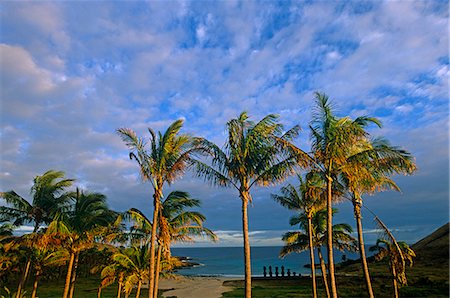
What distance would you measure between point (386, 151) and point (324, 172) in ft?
9.50

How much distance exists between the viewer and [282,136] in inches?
619

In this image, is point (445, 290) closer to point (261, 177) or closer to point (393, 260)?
point (393, 260)

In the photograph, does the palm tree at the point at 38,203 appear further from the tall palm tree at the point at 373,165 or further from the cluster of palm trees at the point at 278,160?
the tall palm tree at the point at 373,165

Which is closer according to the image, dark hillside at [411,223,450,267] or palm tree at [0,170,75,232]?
palm tree at [0,170,75,232]

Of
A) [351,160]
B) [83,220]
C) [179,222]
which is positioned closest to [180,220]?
[179,222]

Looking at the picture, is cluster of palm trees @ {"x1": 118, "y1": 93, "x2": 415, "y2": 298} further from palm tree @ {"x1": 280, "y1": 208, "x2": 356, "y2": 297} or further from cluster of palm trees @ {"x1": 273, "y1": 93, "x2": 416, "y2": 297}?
palm tree @ {"x1": 280, "y1": 208, "x2": 356, "y2": 297}

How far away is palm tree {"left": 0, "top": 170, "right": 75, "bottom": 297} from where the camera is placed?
22.0 metres

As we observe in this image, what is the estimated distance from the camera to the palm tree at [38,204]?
72.3 feet

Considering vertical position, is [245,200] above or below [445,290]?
above

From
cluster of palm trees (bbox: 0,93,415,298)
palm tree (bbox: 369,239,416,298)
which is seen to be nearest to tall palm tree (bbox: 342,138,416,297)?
cluster of palm trees (bbox: 0,93,415,298)

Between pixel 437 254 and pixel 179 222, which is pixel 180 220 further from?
pixel 437 254

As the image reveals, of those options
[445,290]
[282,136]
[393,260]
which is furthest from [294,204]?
[445,290]

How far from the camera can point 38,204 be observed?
22.5 m

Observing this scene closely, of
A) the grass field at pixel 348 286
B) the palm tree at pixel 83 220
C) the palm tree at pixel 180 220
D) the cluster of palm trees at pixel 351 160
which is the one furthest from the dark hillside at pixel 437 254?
the palm tree at pixel 83 220
